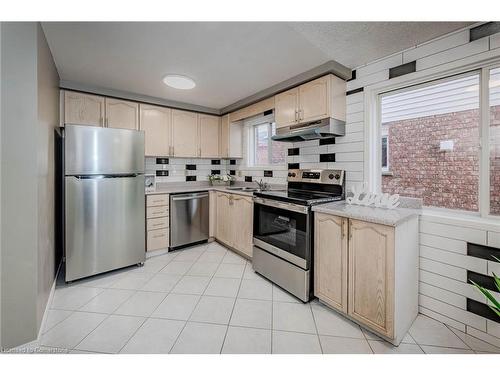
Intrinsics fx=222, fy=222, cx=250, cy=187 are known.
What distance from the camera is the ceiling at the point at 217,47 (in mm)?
1641

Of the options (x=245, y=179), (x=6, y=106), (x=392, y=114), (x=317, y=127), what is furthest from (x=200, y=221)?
(x=392, y=114)

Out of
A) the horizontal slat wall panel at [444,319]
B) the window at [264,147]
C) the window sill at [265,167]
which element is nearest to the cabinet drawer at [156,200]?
the window sill at [265,167]

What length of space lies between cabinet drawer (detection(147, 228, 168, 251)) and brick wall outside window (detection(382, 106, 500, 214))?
271 cm

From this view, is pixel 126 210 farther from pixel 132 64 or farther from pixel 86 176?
pixel 132 64

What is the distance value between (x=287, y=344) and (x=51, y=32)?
2.88 metres

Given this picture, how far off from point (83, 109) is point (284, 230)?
2.82 meters

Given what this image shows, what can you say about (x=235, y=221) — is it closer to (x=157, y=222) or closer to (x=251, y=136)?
(x=157, y=222)

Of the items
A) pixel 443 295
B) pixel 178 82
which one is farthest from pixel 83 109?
pixel 443 295

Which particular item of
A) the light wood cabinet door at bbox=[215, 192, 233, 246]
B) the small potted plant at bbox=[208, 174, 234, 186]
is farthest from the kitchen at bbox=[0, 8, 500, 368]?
the small potted plant at bbox=[208, 174, 234, 186]

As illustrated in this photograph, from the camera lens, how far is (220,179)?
155 inches

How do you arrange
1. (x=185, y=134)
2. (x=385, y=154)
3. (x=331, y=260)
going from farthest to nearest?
(x=185, y=134) → (x=385, y=154) → (x=331, y=260)

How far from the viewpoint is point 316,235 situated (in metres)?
1.93

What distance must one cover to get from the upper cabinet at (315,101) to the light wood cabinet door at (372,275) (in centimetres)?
120

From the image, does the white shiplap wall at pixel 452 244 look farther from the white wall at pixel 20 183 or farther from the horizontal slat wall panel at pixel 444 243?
the white wall at pixel 20 183
